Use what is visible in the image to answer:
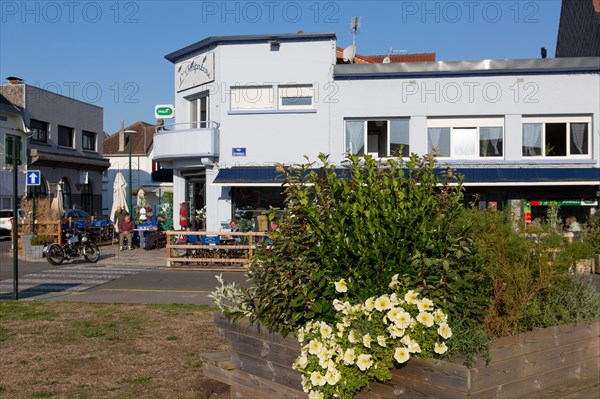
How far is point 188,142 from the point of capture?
24062 mm

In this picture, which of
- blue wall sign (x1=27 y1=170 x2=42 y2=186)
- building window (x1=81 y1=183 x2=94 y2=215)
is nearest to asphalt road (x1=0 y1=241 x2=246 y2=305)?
blue wall sign (x1=27 y1=170 x2=42 y2=186)

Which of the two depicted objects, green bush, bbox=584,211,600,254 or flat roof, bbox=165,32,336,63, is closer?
green bush, bbox=584,211,600,254

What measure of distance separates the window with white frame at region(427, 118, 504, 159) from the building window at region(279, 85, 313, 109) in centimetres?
409

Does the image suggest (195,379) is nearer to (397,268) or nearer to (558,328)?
(397,268)

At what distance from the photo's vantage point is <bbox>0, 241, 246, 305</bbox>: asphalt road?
13.2m

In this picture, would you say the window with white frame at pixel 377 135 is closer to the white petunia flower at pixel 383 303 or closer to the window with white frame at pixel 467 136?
the window with white frame at pixel 467 136

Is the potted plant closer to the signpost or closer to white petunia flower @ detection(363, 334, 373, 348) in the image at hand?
white petunia flower @ detection(363, 334, 373, 348)

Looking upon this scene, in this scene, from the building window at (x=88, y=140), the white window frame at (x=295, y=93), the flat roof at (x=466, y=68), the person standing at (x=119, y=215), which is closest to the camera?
the flat roof at (x=466, y=68)

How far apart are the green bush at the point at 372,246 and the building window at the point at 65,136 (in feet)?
131

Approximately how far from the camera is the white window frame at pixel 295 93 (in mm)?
23406

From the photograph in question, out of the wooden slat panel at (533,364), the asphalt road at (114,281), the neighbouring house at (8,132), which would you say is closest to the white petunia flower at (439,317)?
the wooden slat panel at (533,364)

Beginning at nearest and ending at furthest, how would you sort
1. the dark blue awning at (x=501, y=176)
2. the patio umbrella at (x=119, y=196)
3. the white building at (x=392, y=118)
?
the dark blue awning at (x=501, y=176) → the white building at (x=392, y=118) → the patio umbrella at (x=119, y=196)

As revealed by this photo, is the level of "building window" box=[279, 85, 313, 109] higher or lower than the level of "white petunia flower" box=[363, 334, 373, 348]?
higher

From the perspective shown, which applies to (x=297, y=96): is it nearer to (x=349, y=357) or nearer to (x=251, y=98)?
(x=251, y=98)
